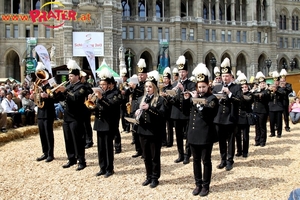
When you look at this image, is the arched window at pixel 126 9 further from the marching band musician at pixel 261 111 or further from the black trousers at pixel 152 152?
the black trousers at pixel 152 152

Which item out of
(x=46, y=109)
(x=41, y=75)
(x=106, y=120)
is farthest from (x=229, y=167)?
(x=41, y=75)

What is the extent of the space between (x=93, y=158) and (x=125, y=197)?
3329 mm

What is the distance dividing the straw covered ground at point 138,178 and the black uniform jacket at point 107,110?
115 centimetres

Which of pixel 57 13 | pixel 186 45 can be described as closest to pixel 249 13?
pixel 186 45

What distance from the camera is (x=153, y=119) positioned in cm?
668

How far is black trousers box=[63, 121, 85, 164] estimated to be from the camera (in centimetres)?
802

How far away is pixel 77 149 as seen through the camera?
26.4 ft

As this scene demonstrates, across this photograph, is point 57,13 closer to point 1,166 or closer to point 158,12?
point 158,12

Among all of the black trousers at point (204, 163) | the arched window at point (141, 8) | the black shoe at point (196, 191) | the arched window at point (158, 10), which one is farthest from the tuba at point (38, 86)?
the arched window at point (158, 10)

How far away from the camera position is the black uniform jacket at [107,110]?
7.24 meters

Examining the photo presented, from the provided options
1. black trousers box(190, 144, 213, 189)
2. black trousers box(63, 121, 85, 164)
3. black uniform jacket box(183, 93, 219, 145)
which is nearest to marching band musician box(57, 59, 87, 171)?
black trousers box(63, 121, 85, 164)

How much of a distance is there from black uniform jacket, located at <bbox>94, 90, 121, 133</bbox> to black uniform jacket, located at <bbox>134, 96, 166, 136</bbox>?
89 centimetres

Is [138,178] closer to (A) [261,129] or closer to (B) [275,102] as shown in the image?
(A) [261,129]

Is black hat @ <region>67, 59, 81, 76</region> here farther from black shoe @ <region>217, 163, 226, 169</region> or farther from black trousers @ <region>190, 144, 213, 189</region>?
black shoe @ <region>217, 163, 226, 169</region>
